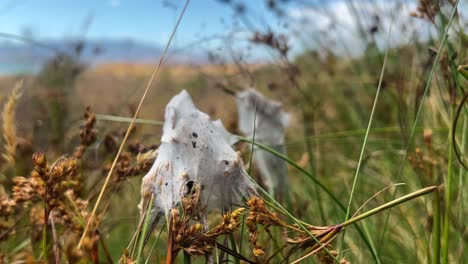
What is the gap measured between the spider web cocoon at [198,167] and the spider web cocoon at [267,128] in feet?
2.44

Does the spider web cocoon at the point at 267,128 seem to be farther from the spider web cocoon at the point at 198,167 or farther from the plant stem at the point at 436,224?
the plant stem at the point at 436,224

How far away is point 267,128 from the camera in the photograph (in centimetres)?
174

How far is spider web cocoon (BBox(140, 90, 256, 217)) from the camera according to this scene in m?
0.83

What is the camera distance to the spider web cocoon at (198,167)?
32.6 inches

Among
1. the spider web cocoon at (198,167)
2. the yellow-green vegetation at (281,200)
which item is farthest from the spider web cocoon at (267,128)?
the spider web cocoon at (198,167)

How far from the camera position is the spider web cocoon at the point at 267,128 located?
5.42 feet

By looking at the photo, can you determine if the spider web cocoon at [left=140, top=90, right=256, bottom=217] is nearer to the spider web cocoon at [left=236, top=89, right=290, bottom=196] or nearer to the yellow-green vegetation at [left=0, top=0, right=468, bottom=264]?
the yellow-green vegetation at [left=0, top=0, right=468, bottom=264]

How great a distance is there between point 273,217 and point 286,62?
0.87 meters

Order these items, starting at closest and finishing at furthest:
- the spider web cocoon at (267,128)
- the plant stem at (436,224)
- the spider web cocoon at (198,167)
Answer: the plant stem at (436,224)
the spider web cocoon at (198,167)
the spider web cocoon at (267,128)

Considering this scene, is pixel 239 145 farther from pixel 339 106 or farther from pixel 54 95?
pixel 339 106

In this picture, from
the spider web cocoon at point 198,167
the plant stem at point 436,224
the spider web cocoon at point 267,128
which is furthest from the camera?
the spider web cocoon at point 267,128

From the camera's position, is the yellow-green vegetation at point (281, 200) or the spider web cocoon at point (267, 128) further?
the spider web cocoon at point (267, 128)

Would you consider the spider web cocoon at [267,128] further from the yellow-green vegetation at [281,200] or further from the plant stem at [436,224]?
the plant stem at [436,224]

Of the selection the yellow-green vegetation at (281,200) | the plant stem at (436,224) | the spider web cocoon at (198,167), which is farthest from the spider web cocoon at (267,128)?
the plant stem at (436,224)
